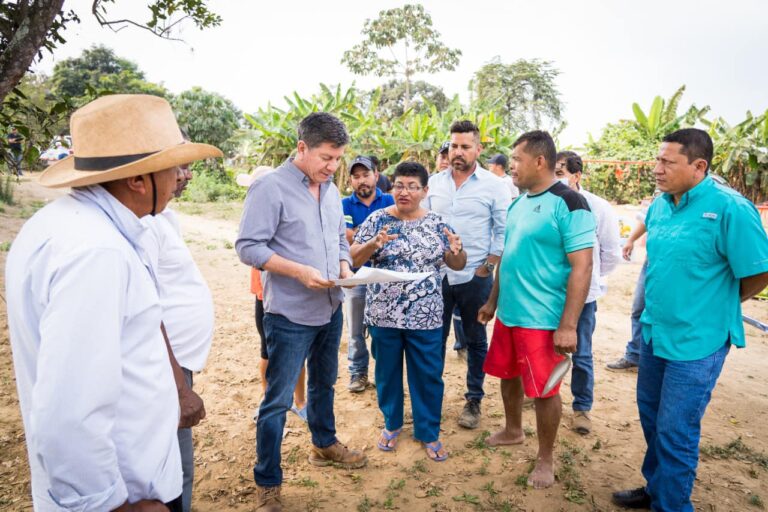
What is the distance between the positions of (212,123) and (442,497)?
1058 inches

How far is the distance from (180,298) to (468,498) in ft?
7.05

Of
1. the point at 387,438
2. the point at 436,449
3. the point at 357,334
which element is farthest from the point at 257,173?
the point at 436,449

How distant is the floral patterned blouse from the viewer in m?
3.41

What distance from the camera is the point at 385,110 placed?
31.1 meters

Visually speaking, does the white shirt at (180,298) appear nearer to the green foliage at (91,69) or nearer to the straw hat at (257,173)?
the straw hat at (257,173)

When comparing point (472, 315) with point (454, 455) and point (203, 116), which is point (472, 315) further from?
point (203, 116)

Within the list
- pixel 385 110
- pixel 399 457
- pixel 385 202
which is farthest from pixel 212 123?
pixel 399 457

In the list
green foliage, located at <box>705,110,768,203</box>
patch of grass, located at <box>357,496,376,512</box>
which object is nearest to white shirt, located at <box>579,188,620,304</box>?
patch of grass, located at <box>357,496,376,512</box>

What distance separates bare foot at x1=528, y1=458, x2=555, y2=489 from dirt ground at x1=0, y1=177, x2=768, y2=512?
47 mm

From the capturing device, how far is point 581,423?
392cm

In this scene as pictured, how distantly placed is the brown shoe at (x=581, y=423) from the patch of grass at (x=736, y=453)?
782mm

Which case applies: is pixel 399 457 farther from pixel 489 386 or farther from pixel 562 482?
pixel 489 386

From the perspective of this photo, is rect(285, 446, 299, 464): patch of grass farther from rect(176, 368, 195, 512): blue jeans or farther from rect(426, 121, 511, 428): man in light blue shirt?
rect(426, 121, 511, 428): man in light blue shirt

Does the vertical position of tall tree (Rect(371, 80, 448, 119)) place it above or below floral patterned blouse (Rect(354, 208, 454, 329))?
above
